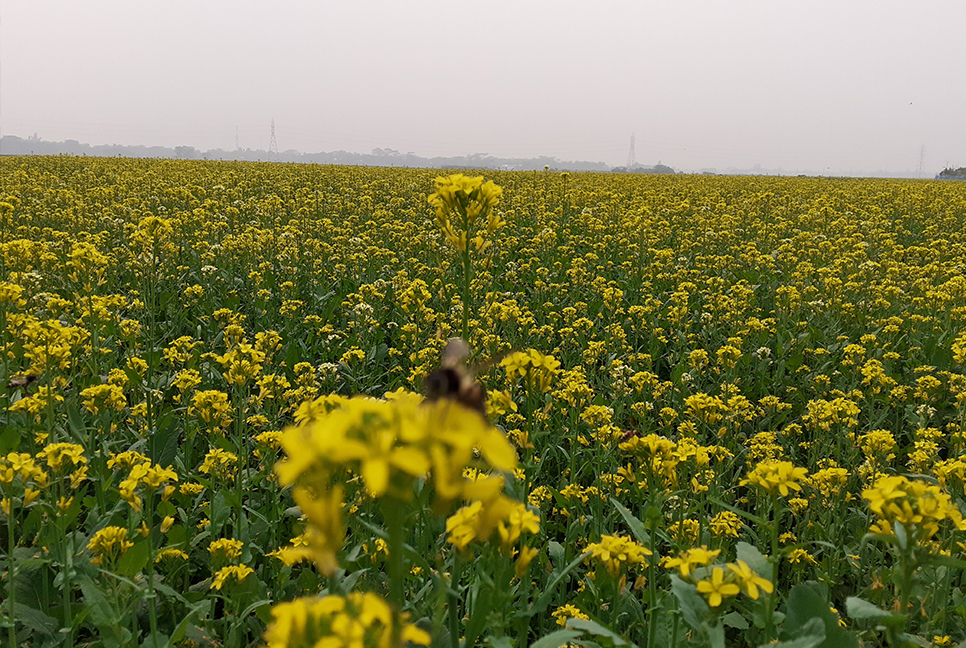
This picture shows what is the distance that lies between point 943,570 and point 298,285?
6.40m

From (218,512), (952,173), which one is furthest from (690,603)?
(952,173)

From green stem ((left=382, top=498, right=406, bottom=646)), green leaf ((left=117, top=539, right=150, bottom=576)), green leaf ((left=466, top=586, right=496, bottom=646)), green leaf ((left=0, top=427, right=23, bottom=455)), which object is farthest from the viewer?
green leaf ((left=0, top=427, right=23, bottom=455))

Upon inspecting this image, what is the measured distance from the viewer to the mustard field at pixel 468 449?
1.52m

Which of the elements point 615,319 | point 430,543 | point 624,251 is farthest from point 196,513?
point 624,251

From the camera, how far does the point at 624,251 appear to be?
9859 millimetres

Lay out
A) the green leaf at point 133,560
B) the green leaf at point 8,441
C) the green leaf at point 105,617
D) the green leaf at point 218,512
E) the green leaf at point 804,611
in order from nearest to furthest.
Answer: the green leaf at point 804,611
the green leaf at point 105,617
the green leaf at point 133,560
the green leaf at point 218,512
the green leaf at point 8,441

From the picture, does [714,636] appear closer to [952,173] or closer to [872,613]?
[872,613]

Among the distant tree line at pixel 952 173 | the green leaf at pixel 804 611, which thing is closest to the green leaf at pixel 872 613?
the green leaf at pixel 804 611

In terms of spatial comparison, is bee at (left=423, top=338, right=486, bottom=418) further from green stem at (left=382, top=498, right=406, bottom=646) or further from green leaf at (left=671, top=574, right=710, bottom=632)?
green leaf at (left=671, top=574, right=710, bottom=632)

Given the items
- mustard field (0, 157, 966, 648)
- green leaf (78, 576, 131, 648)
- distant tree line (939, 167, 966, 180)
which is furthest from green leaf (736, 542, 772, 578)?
distant tree line (939, 167, 966, 180)

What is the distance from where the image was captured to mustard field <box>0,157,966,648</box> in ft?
4.99

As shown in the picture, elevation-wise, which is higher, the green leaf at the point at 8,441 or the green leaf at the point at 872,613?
the green leaf at the point at 872,613

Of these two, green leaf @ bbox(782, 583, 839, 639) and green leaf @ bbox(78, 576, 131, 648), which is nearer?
green leaf @ bbox(782, 583, 839, 639)

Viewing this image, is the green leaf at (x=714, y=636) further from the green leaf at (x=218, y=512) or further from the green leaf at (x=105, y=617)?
the green leaf at (x=218, y=512)
